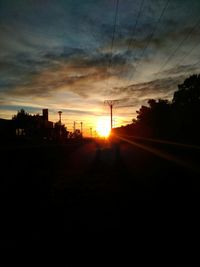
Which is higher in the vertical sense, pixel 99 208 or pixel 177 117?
pixel 177 117

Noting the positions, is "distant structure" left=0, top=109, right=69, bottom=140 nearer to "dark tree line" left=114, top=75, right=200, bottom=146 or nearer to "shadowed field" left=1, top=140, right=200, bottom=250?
"dark tree line" left=114, top=75, right=200, bottom=146

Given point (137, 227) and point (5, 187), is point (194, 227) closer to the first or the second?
point (137, 227)

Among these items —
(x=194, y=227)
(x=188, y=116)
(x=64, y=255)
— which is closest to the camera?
(x=64, y=255)

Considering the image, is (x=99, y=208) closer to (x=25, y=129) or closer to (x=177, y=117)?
(x=25, y=129)

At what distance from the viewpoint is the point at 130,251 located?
4852 mm

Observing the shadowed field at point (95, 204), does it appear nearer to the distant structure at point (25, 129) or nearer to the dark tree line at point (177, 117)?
the distant structure at point (25, 129)

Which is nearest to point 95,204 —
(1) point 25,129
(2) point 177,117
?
(1) point 25,129

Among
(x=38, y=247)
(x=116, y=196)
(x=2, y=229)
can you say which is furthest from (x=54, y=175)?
(x=38, y=247)

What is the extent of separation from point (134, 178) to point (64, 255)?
25.4ft

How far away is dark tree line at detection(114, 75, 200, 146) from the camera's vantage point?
182 feet

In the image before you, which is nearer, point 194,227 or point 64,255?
point 64,255

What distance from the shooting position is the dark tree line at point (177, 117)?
182 ft

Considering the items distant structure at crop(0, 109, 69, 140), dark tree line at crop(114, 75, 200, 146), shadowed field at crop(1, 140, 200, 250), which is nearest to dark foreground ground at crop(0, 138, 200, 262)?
shadowed field at crop(1, 140, 200, 250)

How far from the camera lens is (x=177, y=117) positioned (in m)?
62.7
